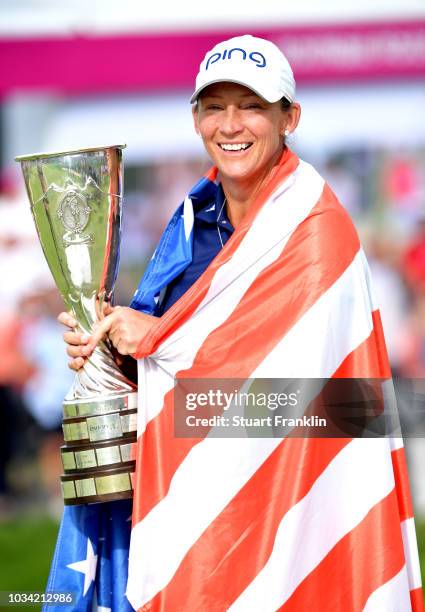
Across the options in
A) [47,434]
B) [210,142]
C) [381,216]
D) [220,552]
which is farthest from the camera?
[381,216]

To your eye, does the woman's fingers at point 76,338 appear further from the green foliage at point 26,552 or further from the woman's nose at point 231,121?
the green foliage at point 26,552

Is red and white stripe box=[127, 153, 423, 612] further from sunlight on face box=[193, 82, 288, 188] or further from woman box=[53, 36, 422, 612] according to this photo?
sunlight on face box=[193, 82, 288, 188]

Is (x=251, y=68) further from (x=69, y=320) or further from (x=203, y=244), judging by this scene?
(x=69, y=320)

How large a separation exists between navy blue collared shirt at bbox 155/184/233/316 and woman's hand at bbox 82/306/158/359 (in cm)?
20

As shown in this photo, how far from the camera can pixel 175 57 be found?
10.6 metres

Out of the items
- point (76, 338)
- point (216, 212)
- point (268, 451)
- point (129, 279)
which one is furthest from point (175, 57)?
point (268, 451)

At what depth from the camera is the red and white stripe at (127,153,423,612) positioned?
3.08m

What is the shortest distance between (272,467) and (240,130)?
889mm

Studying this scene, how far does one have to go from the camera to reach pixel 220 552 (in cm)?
308

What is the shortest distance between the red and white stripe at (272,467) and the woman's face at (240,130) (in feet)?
0.54

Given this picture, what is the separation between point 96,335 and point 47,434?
6129mm

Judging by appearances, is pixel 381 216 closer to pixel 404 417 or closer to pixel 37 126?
pixel 37 126

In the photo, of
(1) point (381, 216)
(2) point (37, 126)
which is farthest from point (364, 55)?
Result: (2) point (37, 126)

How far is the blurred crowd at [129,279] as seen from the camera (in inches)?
357
